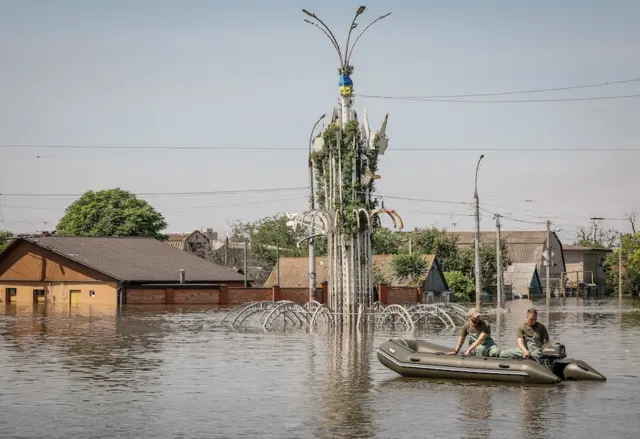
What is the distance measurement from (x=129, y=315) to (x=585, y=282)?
268 ft

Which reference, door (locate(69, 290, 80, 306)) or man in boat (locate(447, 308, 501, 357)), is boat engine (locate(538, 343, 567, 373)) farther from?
door (locate(69, 290, 80, 306))

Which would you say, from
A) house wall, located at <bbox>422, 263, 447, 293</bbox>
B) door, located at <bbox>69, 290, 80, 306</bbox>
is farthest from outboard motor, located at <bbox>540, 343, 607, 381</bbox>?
house wall, located at <bbox>422, 263, 447, 293</bbox>

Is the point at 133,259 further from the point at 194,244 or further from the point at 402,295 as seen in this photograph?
the point at 194,244

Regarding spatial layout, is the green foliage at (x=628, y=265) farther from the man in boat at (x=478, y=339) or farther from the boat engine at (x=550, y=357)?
the boat engine at (x=550, y=357)

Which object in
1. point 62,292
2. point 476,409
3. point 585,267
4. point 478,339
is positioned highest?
point 585,267

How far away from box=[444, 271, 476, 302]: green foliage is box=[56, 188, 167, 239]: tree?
91.9 ft

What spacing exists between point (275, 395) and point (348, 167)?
1973cm

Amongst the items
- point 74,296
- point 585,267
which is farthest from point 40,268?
point 585,267

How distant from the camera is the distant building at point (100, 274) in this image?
6906 centimetres

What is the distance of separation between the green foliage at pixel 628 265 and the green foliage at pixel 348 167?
6712 centimetres

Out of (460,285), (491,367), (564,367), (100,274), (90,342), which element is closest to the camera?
(491,367)

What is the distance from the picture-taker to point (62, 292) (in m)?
71.4

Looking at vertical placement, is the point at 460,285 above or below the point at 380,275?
below

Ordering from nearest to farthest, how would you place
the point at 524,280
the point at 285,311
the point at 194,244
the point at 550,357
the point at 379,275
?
the point at 550,357 < the point at 285,311 < the point at 379,275 < the point at 524,280 < the point at 194,244
